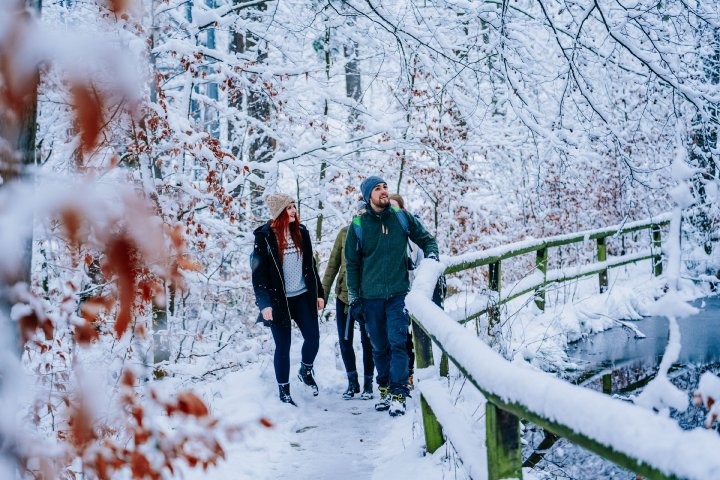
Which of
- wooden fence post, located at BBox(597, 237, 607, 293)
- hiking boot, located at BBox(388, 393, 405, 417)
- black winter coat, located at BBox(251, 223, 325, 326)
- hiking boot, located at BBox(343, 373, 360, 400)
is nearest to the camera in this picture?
hiking boot, located at BBox(388, 393, 405, 417)

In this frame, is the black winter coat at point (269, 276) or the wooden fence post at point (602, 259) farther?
the wooden fence post at point (602, 259)

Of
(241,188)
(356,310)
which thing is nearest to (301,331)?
(356,310)

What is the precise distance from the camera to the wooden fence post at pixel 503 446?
8.02 ft

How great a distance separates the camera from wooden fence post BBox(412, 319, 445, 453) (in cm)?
421

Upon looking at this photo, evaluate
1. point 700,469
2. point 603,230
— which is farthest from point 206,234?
point 700,469

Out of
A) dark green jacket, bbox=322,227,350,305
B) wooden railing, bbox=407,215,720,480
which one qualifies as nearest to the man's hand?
dark green jacket, bbox=322,227,350,305

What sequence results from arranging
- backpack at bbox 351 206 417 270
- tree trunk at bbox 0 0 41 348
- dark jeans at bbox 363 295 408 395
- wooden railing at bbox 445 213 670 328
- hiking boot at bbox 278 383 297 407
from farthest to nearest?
wooden railing at bbox 445 213 670 328
hiking boot at bbox 278 383 297 407
backpack at bbox 351 206 417 270
dark jeans at bbox 363 295 408 395
tree trunk at bbox 0 0 41 348

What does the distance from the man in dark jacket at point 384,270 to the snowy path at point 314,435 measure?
377 mm

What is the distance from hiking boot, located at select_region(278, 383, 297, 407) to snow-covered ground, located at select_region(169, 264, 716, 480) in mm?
59

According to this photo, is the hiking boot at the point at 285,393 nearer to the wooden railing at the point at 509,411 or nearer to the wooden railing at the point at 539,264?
the wooden railing at the point at 539,264

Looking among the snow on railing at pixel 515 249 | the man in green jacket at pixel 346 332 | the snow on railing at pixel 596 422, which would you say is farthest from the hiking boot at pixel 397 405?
the snow on railing at pixel 596 422

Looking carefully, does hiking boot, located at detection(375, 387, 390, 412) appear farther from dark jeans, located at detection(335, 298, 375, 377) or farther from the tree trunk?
the tree trunk

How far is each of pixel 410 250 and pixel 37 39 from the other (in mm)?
5088

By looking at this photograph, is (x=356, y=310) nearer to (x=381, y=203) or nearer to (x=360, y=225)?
(x=360, y=225)
